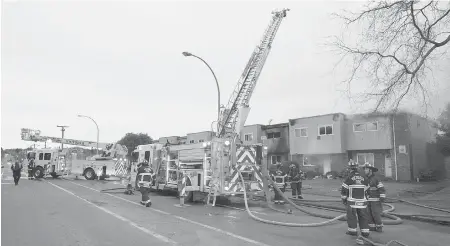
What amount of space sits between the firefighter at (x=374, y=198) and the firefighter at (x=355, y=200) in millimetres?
659

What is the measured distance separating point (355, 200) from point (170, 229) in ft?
12.2

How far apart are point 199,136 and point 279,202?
32878 millimetres

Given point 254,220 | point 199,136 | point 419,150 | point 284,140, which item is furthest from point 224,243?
point 199,136

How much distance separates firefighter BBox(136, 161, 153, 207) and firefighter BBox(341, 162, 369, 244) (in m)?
6.20

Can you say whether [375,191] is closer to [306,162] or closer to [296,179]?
[296,179]

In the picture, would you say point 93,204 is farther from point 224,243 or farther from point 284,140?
point 284,140

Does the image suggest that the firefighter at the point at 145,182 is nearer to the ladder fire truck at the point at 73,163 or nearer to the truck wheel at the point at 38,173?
the ladder fire truck at the point at 73,163

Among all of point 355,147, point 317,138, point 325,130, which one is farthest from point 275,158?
point 355,147

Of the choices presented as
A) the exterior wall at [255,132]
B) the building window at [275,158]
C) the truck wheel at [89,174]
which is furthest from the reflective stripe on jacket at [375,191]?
the exterior wall at [255,132]

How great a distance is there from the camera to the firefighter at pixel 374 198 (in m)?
7.16

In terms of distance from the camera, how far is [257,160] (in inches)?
451

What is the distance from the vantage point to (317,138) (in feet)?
96.5

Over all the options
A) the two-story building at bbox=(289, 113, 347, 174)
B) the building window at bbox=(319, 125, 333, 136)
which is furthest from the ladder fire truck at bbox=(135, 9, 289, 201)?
the building window at bbox=(319, 125, 333, 136)

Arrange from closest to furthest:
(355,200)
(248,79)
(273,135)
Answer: (355,200), (248,79), (273,135)
